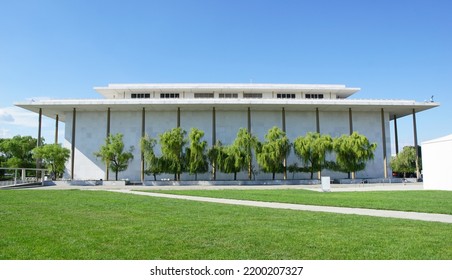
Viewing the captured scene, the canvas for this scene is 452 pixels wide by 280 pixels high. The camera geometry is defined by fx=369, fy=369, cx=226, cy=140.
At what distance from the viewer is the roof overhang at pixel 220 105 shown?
46.3 m

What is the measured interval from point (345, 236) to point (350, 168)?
3868 centimetres

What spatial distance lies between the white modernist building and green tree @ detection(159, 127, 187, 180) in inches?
195

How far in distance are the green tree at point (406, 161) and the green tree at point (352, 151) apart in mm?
7947

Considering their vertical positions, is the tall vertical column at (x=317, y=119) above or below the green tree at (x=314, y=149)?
above

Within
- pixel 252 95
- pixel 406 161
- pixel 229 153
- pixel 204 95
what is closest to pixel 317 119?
pixel 252 95

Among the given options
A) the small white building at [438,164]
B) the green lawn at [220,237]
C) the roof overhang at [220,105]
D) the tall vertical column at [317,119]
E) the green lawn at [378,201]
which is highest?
the roof overhang at [220,105]

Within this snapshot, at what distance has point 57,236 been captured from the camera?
715cm

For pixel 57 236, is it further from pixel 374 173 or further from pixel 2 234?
pixel 374 173

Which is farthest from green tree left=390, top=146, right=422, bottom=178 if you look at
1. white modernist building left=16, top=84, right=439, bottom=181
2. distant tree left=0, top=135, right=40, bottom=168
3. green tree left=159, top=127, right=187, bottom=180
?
distant tree left=0, top=135, right=40, bottom=168

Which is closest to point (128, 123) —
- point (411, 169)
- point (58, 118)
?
point (58, 118)

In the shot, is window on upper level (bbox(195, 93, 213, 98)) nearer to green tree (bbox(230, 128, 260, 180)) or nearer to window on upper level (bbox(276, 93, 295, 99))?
window on upper level (bbox(276, 93, 295, 99))

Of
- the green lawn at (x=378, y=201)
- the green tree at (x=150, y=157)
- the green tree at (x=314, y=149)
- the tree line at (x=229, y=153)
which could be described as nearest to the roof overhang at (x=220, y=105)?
the tree line at (x=229, y=153)

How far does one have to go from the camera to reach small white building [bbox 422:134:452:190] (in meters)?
27.9

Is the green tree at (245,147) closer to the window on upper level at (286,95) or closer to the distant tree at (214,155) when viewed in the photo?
the distant tree at (214,155)
